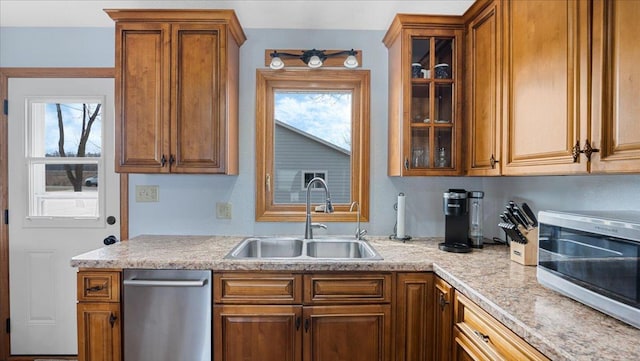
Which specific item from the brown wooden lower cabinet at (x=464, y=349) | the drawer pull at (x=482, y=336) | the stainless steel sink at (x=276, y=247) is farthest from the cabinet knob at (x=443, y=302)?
the stainless steel sink at (x=276, y=247)

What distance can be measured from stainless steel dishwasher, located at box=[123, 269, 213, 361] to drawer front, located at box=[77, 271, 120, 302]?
0.05 m

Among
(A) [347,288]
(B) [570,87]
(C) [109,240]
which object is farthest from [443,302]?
(C) [109,240]

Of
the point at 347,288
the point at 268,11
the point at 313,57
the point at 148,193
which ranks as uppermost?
the point at 268,11

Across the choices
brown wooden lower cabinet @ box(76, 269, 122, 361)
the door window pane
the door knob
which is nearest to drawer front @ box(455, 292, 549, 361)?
brown wooden lower cabinet @ box(76, 269, 122, 361)

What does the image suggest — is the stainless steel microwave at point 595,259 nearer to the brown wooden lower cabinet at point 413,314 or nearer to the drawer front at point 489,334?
the drawer front at point 489,334

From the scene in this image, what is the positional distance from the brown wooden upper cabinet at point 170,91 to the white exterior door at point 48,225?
0.52 meters

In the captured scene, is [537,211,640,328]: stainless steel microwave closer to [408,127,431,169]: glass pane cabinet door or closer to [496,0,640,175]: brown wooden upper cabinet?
[496,0,640,175]: brown wooden upper cabinet

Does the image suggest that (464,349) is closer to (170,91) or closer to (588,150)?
(588,150)

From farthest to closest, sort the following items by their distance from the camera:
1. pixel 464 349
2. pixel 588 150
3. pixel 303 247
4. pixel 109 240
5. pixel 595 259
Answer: pixel 109 240 → pixel 303 247 → pixel 464 349 → pixel 588 150 → pixel 595 259

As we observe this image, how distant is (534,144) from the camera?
4.47 feet

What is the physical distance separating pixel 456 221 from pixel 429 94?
0.81m

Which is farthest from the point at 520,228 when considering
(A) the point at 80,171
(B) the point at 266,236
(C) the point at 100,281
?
(A) the point at 80,171

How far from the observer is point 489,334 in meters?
1.13

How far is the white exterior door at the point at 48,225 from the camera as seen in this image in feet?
7.50
